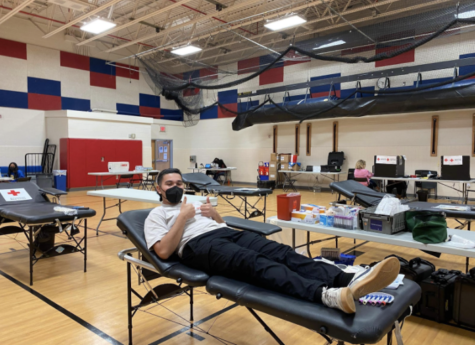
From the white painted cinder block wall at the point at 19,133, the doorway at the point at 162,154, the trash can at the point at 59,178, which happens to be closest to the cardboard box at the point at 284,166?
the doorway at the point at 162,154

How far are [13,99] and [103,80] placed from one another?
118 inches

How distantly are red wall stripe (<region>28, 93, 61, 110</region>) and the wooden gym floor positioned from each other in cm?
857

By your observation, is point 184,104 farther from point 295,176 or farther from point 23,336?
point 23,336

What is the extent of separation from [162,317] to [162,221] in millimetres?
745

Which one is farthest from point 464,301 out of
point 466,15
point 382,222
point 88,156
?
point 88,156

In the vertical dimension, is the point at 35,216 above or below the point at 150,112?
below

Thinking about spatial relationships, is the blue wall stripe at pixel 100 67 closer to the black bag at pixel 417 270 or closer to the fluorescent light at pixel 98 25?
the fluorescent light at pixel 98 25

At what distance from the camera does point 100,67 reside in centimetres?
1208

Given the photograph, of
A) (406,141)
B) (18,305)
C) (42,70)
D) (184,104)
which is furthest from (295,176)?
(18,305)

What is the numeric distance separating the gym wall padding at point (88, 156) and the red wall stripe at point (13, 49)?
2.83 meters

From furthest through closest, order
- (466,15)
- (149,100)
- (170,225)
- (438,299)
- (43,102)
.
A: (149,100), (43,102), (466,15), (438,299), (170,225)

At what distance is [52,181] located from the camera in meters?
8.94

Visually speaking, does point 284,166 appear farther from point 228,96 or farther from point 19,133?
point 19,133

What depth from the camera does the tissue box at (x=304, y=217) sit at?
277 cm
